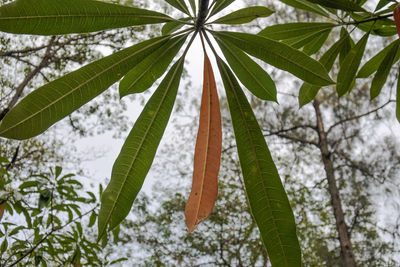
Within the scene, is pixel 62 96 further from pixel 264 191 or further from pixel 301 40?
pixel 301 40

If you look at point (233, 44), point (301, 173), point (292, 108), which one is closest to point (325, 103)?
point (292, 108)

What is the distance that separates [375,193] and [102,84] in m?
5.01

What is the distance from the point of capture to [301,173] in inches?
211

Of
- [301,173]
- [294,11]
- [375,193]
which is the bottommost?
[375,193]

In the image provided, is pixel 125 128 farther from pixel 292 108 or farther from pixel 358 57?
pixel 358 57

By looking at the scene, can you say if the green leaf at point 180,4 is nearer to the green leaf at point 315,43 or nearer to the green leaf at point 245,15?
the green leaf at point 245,15

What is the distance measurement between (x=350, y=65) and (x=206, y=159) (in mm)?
512

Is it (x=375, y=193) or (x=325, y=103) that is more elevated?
(x=325, y=103)

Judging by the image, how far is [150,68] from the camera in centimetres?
58

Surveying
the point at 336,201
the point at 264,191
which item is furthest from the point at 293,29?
the point at 336,201

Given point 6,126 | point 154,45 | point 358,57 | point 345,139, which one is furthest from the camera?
point 345,139

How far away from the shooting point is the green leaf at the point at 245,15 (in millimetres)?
545

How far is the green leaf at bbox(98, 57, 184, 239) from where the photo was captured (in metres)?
0.49

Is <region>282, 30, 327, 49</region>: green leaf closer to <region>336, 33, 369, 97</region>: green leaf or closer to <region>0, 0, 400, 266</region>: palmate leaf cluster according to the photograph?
<region>336, 33, 369, 97</region>: green leaf
